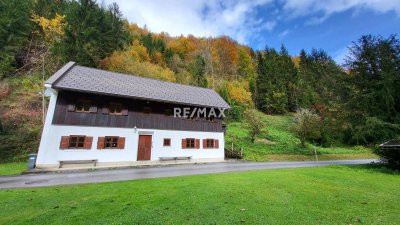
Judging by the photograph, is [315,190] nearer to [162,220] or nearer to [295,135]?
[162,220]

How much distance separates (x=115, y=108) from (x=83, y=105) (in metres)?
2.69

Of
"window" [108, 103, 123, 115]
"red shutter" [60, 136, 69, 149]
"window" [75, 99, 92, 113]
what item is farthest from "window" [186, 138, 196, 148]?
"red shutter" [60, 136, 69, 149]

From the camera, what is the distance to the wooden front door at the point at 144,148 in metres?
22.3

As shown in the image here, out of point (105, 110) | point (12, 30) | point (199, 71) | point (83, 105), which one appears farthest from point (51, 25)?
point (199, 71)

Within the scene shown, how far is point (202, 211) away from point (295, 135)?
4055cm

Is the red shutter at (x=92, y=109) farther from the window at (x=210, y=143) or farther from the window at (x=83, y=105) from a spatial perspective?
the window at (x=210, y=143)

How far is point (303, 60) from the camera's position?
73.9 m

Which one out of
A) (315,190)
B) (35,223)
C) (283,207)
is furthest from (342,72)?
(35,223)

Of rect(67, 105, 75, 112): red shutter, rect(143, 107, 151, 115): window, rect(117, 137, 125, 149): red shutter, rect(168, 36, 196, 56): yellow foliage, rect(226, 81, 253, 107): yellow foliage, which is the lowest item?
rect(117, 137, 125, 149): red shutter

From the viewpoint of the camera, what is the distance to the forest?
1956 centimetres

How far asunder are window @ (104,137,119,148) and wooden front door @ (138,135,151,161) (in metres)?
2.25

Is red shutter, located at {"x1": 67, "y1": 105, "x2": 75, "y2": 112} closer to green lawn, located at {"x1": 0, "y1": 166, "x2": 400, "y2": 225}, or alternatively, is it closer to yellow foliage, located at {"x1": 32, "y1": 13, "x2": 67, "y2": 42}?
green lawn, located at {"x1": 0, "y1": 166, "x2": 400, "y2": 225}

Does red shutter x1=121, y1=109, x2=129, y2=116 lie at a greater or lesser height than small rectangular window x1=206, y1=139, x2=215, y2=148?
greater

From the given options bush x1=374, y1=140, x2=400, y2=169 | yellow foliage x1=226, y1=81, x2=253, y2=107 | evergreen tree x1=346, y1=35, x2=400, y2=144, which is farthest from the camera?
yellow foliage x1=226, y1=81, x2=253, y2=107
